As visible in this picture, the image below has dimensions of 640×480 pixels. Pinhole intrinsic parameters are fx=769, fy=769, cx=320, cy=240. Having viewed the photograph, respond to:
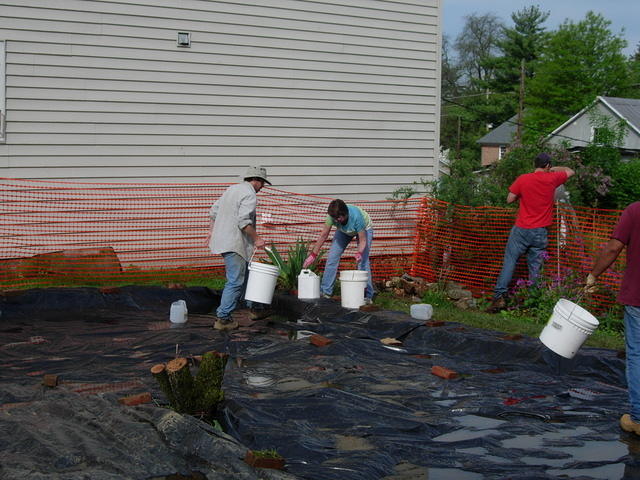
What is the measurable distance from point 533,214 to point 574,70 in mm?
39285

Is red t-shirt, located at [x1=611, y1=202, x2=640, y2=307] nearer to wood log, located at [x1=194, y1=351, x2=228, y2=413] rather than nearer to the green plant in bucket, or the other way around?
wood log, located at [x1=194, y1=351, x2=228, y2=413]

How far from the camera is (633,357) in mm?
5238

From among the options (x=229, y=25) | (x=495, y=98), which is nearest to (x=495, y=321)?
(x=229, y=25)

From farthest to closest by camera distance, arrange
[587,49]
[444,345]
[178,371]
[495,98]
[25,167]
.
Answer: [495,98] < [587,49] < [25,167] < [444,345] < [178,371]

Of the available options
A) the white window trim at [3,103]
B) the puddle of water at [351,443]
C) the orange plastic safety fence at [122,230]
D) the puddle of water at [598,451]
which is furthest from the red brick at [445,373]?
the white window trim at [3,103]

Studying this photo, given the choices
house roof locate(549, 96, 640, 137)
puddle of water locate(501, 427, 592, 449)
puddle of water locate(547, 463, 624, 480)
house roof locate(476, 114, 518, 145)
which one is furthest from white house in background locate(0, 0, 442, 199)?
house roof locate(476, 114, 518, 145)

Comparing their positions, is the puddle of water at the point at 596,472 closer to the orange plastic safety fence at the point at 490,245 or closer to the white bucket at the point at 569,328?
the white bucket at the point at 569,328

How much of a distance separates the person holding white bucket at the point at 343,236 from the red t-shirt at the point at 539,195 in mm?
2052

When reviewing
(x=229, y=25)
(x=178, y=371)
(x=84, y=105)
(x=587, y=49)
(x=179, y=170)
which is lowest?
(x=178, y=371)

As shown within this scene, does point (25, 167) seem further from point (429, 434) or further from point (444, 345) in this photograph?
point (429, 434)

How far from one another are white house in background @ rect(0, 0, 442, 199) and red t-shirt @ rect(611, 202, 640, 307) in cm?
807

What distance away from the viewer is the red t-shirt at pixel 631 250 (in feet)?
17.1

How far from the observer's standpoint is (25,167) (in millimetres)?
10961

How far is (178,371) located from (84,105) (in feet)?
24.5
